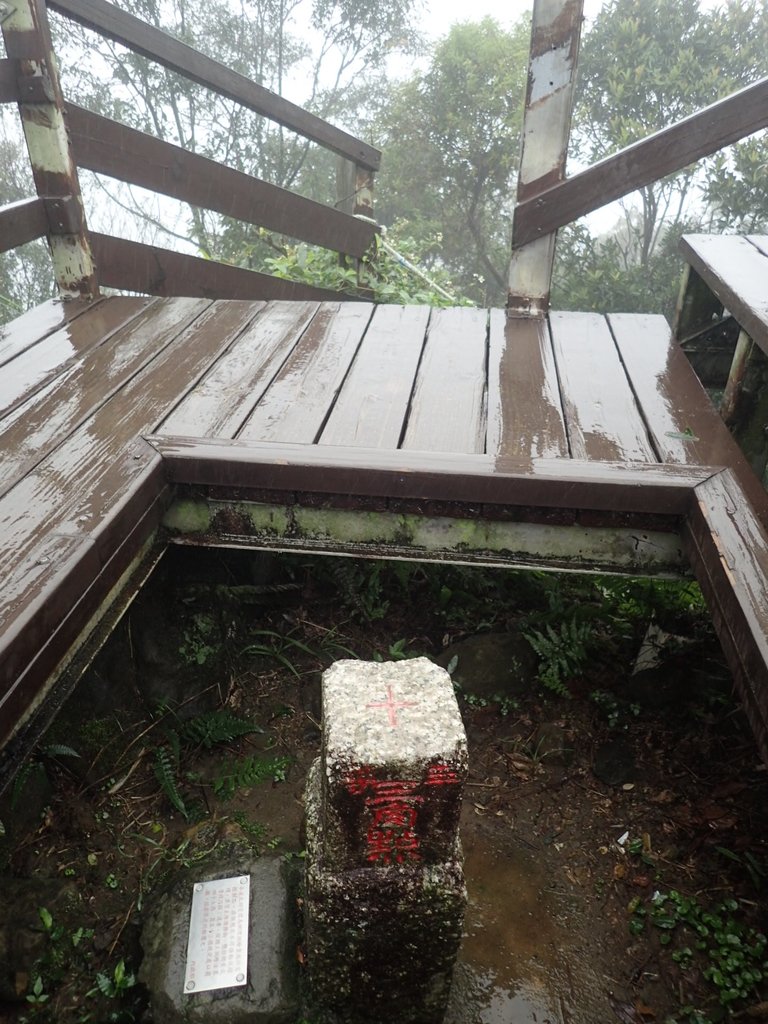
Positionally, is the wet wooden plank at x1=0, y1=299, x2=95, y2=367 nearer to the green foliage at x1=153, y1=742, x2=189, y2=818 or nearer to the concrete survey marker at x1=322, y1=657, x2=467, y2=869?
the green foliage at x1=153, y1=742, x2=189, y2=818

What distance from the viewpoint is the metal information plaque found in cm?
205

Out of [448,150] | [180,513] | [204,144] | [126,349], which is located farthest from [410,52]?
[180,513]

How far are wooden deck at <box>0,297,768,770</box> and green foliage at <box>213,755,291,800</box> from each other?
3.45ft

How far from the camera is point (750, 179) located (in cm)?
1011

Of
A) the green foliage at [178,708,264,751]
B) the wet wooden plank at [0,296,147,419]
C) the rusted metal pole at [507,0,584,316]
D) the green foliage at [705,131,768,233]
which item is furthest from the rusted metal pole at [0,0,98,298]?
the green foliage at [705,131,768,233]

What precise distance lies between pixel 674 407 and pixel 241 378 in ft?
5.69

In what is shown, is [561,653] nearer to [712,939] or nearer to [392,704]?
[712,939]

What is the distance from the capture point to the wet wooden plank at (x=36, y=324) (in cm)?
316

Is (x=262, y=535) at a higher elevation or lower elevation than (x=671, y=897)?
higher

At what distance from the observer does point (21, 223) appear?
321 centimetres

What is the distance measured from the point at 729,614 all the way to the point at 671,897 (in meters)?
1.19

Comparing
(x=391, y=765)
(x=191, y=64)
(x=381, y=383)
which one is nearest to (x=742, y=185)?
(x=191, y=64)

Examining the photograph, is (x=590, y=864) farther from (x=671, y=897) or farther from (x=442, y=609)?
(x=442, y=609)

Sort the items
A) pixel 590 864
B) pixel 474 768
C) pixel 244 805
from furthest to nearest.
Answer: pixel 474 768, pixel 244 805, pixel 590 864
